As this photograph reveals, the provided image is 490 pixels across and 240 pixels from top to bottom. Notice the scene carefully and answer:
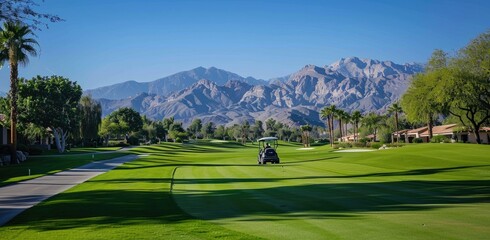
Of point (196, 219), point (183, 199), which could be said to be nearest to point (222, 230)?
point (196, 219)

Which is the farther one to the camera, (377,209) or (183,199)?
(183,199)

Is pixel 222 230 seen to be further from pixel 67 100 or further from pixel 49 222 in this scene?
pixel 67 100

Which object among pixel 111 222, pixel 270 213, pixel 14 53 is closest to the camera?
pixel 111 222

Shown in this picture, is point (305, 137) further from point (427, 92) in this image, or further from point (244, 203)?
point (244, 203)

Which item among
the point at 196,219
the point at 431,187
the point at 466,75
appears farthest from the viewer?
the point at 466,75

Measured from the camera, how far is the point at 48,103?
7150 centimetres

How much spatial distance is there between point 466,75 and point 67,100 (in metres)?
65.8

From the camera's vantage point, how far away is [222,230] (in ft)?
35.3

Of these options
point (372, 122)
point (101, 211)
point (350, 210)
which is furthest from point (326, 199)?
point (372, 122)

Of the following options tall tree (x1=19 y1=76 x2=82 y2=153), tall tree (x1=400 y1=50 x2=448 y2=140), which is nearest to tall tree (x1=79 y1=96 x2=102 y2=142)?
tall tree (x1=19 y1=76 x2=82 y2=153)

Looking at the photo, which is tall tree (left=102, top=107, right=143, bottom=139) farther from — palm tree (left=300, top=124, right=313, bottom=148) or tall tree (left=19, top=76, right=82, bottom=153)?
tall tree (left=19, top=76, right=82, bottom=153)

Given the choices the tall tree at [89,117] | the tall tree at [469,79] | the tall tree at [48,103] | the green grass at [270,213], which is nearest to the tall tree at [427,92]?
the tall tree at [469,79]

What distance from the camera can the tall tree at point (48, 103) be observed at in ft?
226

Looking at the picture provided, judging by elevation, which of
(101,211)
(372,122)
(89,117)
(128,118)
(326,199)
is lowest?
(326,199)
